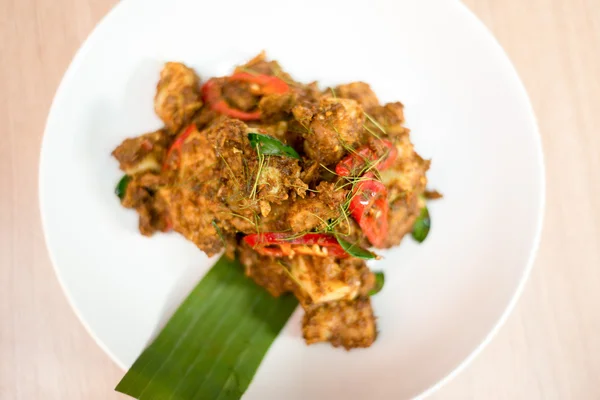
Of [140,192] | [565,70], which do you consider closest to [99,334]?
[140,192]

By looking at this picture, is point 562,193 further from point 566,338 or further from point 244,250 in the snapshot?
point 244,250

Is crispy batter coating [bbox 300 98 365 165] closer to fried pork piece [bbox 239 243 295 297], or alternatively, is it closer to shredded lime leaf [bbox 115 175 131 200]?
fried pork piece [bbox 239 243 295 297]

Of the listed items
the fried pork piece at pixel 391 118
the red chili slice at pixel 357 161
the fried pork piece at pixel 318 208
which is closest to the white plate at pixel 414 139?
the fried pork piece at pixel 391 118

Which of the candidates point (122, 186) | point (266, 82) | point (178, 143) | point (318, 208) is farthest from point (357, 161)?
point (122, 186)

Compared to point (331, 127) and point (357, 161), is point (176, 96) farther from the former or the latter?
point (357, 161)

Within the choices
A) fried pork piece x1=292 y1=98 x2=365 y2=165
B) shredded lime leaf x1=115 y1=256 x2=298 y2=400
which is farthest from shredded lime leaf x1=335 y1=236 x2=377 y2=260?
shredded lime leaf x1=115 y1=256 x2=298 y2=400

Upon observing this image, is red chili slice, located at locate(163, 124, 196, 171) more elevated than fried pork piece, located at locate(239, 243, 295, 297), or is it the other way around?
red chili slice, located at locate(163, 124, 196, 171)
